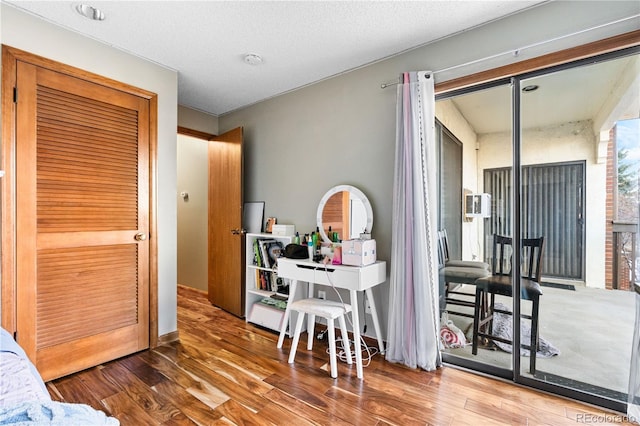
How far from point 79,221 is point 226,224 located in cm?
151

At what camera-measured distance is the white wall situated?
1975 millimetres

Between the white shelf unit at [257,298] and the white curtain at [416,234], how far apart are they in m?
1.00

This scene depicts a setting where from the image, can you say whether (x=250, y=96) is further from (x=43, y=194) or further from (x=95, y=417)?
(x=95, y=417)

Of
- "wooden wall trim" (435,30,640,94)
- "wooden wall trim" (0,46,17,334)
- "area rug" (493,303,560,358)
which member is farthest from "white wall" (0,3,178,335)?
"area rug" (493,303,560,358)

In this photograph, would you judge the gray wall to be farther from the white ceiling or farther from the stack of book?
the stack of book

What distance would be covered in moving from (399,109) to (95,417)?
2.35 meters

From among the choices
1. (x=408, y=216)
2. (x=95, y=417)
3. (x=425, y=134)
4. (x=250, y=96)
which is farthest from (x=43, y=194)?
(x=425, y=134)

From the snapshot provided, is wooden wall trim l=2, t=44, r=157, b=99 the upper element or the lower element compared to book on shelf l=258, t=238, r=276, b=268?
upper

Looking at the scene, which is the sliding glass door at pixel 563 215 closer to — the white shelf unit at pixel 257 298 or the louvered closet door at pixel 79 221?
the white shelf unit at pixel 257 298

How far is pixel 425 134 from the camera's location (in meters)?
2.24

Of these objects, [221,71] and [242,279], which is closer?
[221,71]

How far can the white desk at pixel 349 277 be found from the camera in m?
2.22

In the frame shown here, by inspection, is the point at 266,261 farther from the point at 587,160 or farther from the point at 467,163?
the point at 587,160

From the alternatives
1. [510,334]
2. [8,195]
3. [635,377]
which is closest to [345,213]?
[510,334]
